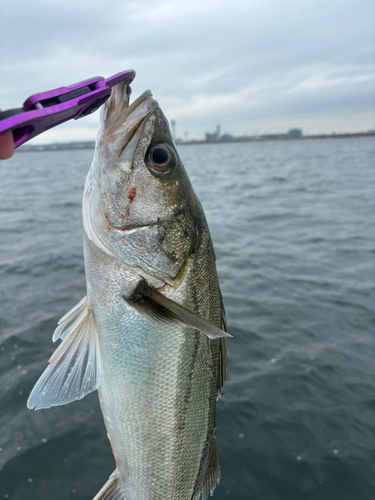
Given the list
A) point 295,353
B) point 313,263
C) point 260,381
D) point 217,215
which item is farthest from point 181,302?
point 217,215

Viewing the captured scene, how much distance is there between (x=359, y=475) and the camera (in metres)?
3.73

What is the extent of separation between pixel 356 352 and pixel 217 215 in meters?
10.0

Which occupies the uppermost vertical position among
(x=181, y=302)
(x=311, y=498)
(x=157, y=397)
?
(x=181, y=302)

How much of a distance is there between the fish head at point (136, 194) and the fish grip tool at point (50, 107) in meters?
0.30

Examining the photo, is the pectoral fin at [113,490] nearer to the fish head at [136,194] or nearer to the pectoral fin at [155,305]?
the pectoral fin at [155,305]

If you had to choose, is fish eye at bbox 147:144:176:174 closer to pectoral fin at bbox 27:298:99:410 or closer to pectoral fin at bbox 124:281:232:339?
pectoral fin at bbox 124:281:232:339

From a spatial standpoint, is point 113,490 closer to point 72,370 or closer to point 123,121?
point 72,370

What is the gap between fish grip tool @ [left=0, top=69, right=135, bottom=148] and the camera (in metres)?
1.10

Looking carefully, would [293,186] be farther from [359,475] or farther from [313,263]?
[359,475]

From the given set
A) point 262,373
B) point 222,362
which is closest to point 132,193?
point 222,362

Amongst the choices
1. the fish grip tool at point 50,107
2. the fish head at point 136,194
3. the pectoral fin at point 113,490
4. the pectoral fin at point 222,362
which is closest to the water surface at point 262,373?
the pectoral fin at point 113,490

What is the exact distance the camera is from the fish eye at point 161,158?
1854 millimetres

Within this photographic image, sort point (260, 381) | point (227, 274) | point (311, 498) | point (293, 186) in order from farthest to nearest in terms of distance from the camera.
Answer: point (293, 186) → point (227, 274) → point (260, 381) → point (311, 498)

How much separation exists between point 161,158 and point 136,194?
0.23 m
